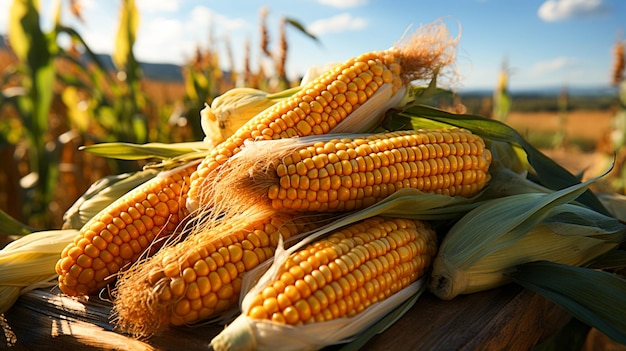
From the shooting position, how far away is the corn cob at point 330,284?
754 mm

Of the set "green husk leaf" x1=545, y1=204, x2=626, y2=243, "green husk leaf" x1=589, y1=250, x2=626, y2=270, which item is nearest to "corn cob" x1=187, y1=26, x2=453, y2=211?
"green husk leaf" x1=545, y1=204, x2=626, y2=243

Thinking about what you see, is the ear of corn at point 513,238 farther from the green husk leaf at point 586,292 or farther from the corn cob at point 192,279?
the corn cob at point 192,279

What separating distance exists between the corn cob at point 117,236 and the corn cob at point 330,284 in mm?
326

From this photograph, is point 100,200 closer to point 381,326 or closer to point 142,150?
point 142,150

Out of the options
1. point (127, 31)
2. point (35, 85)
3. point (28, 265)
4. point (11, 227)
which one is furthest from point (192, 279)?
point (127, 31)

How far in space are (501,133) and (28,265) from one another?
116 cm

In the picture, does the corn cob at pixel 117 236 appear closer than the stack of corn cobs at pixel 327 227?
No

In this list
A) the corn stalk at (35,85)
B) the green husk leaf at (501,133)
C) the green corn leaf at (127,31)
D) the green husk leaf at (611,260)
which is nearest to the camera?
the green husk leaf at (611,260)

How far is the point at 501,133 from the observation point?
4.22 ft

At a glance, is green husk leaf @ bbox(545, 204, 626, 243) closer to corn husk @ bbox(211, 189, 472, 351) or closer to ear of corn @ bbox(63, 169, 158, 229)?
corn husk @ bbox(211, 189, 472, 351)

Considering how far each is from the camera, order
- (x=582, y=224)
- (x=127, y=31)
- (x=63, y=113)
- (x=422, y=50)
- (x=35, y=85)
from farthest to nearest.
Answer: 1. (x=63, y=113)
2. (x=127, y=31)
3. (x=35, y=85)
4. (x=422, y=50)
5. (x=582, y=224)

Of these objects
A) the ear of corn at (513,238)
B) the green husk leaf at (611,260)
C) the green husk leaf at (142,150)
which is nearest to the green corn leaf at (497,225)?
the ear of corn at (513,238)

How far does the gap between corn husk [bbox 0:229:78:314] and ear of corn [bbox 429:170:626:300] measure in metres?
0.83

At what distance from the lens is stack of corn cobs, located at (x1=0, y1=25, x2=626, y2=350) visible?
2.70 ft
